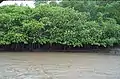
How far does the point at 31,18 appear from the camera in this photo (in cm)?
1914

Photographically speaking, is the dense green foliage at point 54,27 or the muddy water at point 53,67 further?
the dense green foliage at point 54,27

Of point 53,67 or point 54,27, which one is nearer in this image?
point 53,67

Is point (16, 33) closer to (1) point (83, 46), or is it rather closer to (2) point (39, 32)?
(2) point (39, 32)

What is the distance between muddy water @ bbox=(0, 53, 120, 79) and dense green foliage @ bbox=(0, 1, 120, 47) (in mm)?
1964

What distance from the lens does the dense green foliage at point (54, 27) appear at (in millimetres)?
18094

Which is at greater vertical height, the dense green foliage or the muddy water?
the dense green foliage

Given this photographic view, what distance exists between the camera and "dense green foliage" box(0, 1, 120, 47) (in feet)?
59.4

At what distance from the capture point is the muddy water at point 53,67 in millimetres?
10344

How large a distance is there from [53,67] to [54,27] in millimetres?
6402

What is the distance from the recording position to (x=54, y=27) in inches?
730

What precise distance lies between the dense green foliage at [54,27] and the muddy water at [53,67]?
6.44ft

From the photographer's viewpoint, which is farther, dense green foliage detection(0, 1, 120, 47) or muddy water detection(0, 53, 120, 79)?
dense green foliage detection(0, 1, 120, 47)

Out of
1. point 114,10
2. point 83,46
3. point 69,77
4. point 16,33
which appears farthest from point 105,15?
point 69,77

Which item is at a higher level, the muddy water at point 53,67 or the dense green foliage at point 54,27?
the dense green foliage at point 54,27
